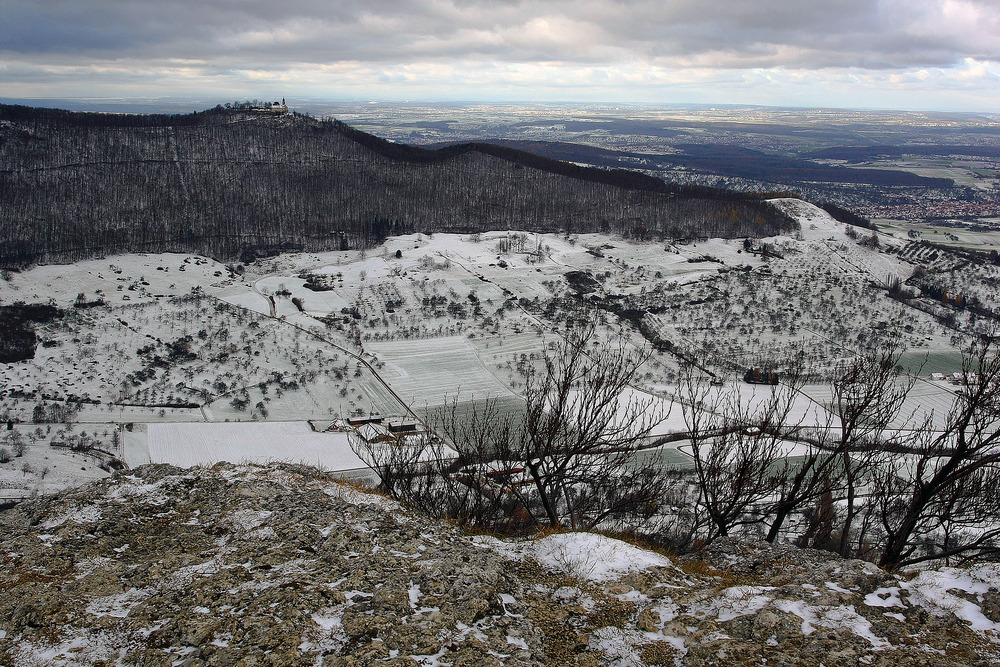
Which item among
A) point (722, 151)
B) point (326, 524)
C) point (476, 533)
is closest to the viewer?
point (326, 524)

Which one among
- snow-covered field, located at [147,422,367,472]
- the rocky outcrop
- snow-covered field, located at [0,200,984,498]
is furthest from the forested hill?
the rocky outcrop

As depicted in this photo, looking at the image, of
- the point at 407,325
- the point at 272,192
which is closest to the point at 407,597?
the point at 407,325

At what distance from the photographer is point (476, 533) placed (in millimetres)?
8172

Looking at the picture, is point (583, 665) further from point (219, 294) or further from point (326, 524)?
point (219, 294)

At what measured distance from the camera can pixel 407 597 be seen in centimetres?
578

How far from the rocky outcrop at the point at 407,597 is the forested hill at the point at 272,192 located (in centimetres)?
6219

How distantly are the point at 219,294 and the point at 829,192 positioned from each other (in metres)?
120

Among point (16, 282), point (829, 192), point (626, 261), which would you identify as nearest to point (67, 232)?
point (16, 282)

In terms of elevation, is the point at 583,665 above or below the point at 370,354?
above

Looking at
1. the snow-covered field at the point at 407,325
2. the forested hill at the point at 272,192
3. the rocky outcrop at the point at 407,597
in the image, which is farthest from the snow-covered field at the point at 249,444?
the forested hill at the point at 272,192

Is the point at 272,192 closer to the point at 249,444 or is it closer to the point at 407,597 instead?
the point at 249,444

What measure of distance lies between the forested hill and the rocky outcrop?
6219 cm

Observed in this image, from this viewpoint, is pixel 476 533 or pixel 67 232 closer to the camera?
pixel 476 533

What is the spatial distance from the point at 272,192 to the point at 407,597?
85527mm
